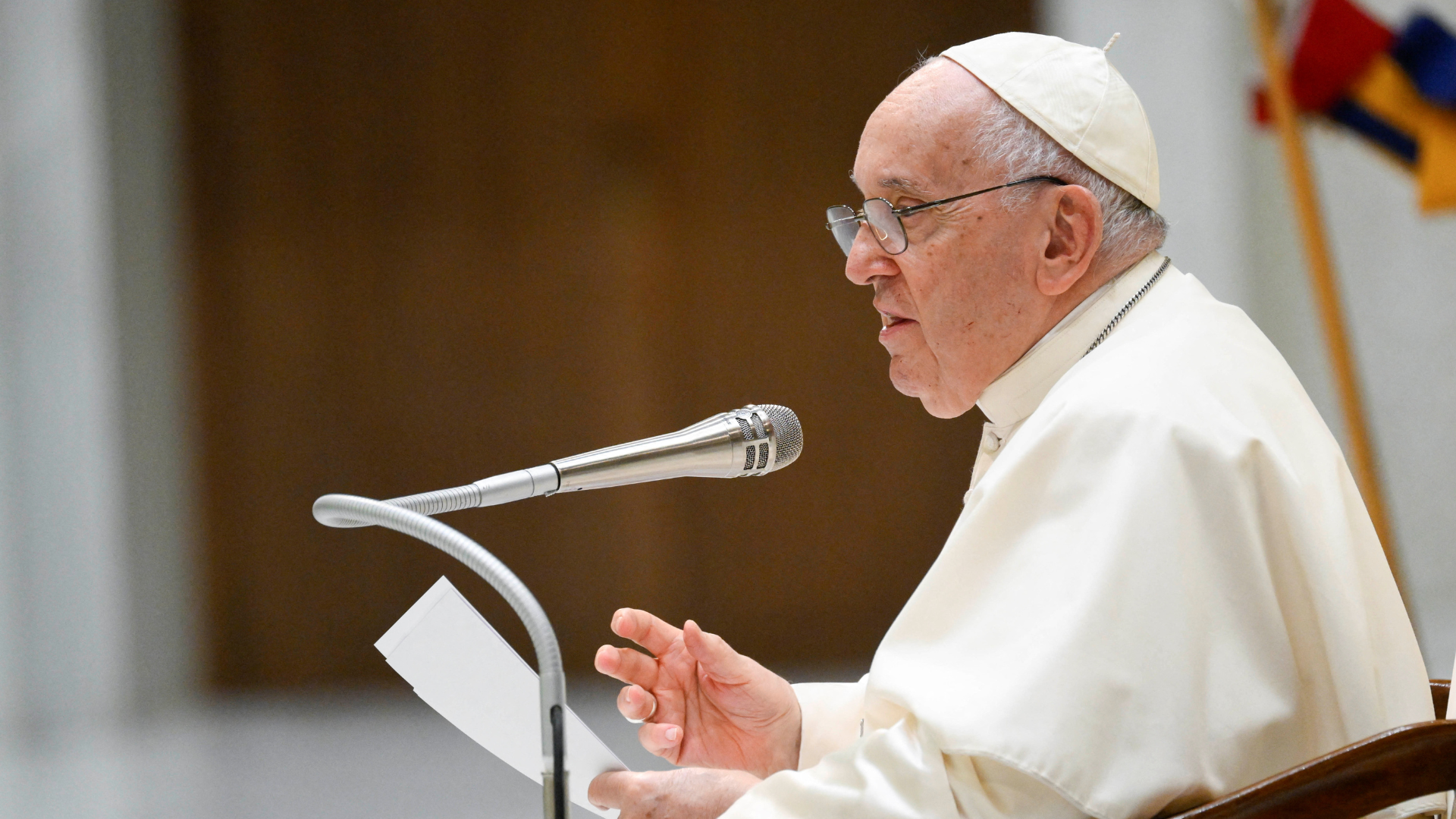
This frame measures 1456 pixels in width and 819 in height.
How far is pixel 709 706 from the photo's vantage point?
192cm

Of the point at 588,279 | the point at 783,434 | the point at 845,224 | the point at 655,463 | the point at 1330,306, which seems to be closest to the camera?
the point at 655,463

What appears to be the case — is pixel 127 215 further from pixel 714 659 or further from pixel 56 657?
pixel 714 659

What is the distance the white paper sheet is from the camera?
149 centimetres

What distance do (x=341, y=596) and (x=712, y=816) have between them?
5196 millimetres

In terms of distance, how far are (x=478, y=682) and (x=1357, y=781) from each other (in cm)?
99

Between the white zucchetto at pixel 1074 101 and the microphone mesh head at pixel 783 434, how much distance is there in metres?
0.59

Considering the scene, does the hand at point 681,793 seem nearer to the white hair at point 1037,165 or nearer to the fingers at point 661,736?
the fingers at point 661,736

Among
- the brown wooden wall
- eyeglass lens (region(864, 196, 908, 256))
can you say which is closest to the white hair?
eyeglass lens (region(864, 196, 908, 256))

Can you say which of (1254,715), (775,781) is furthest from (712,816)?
(1254,715)

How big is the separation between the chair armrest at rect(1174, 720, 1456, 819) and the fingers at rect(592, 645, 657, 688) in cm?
79

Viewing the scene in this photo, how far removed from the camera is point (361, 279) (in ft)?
20.4

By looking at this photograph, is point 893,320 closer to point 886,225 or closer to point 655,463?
point 886,225

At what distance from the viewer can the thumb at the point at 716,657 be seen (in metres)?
1.82

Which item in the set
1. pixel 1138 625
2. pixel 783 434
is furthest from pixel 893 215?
pixel 1138 625
